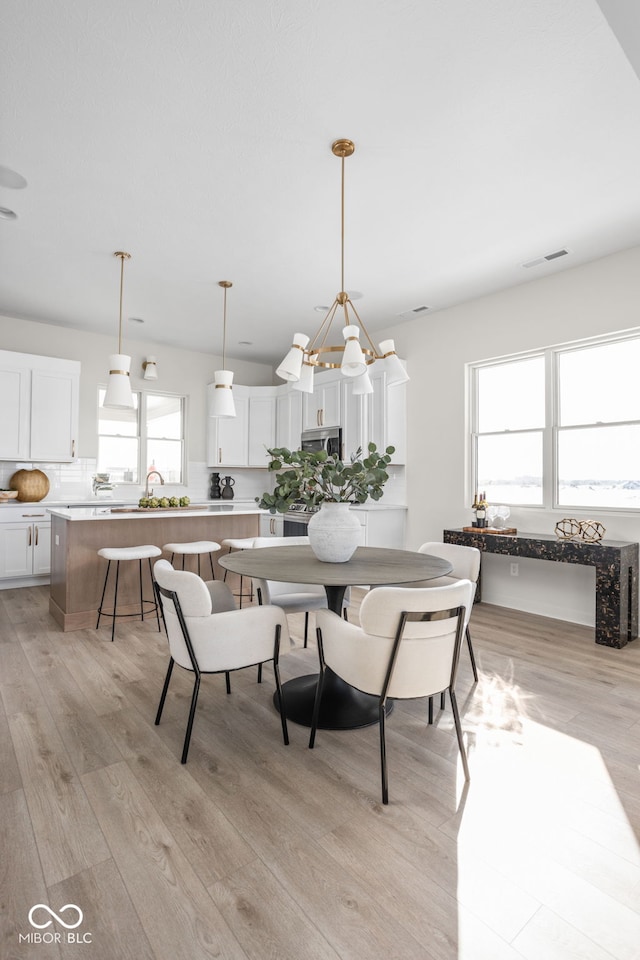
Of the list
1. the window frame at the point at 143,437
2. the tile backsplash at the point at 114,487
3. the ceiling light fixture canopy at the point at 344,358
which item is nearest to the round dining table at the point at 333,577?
the ceiling light fixture canopy at the point at 344,358

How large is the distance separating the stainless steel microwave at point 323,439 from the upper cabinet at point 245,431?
0.78 metres

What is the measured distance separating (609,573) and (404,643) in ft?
8.46

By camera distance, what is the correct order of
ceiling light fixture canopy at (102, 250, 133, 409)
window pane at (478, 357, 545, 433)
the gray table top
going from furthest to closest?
window pane at (478, 357, 545, 433) → ceiling light fixture canopy at (102, 250, 133, 409) → the gray table top

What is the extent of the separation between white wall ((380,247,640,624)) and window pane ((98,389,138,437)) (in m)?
3.48

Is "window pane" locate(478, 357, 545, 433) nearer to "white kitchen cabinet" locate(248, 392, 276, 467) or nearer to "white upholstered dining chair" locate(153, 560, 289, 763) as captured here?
"white kitchen cabinet" locate(248, 392, 276, 467)

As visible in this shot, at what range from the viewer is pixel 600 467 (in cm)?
418

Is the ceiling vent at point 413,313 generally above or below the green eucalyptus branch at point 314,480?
above

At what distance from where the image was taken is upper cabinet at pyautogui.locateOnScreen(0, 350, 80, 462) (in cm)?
529

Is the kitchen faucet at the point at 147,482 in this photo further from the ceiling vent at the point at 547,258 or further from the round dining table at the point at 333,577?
the ceiling vent at the point at 547,258

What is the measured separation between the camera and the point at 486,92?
7.73ft

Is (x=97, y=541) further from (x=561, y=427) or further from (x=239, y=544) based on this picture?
(x=561, y=427)

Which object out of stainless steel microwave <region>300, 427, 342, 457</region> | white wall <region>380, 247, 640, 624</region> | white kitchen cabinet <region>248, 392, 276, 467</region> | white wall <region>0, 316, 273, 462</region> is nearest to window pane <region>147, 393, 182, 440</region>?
white wall <region>0, 316, 273, 462</region>

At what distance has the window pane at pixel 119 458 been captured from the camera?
630 centimetres

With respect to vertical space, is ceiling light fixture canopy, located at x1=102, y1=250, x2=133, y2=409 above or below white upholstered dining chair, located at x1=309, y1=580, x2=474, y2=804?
→ above
